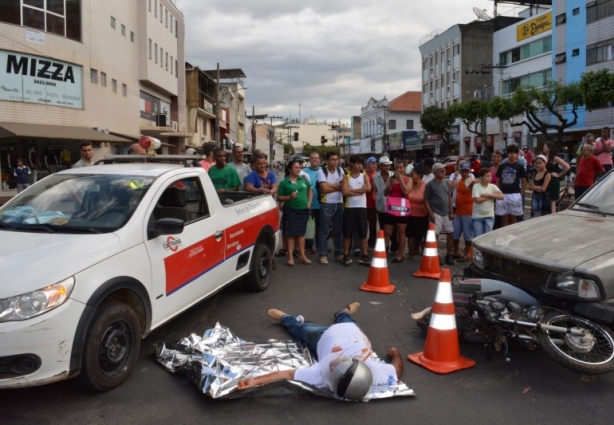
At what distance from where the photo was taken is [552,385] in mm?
4039

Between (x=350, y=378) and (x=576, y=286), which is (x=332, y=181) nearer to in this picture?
(x=576, y=286)

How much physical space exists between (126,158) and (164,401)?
3.85 m

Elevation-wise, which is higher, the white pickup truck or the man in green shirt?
the man in green shirt

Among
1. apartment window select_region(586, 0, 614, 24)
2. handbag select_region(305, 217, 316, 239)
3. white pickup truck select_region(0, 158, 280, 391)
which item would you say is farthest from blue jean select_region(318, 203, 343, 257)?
apartment window select_region(586, 0, 614, 24)

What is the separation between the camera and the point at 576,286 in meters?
3.92

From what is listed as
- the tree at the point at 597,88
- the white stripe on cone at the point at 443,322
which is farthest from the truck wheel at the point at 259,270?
the tree at the point at 597,88

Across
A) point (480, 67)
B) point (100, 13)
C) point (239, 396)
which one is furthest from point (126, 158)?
point (480, 67)

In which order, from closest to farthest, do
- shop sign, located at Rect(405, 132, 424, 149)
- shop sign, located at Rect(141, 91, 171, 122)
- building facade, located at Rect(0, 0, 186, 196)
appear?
building facade, located at Rect(0, 0, 186, 196), shop sign, located at Rect(141, 91, 171, 122), shop sign, located at Rect(405, 132, 424, 149)

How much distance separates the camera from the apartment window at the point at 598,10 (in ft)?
117

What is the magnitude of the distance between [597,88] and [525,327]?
30.7 m

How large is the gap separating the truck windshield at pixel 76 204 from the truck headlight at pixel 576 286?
3.45 meters

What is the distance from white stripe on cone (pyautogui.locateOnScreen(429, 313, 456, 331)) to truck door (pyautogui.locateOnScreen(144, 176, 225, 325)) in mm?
2203

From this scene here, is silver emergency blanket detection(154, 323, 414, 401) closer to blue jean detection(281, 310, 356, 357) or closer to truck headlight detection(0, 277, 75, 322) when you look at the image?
blue jean detection(281, 310, 356, 357)

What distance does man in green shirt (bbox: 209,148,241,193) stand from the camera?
830cm
